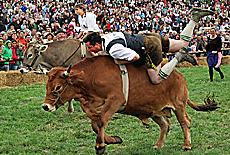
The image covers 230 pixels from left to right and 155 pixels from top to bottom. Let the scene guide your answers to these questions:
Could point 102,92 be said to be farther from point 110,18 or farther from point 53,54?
point 110,18

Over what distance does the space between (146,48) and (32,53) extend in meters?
4.06

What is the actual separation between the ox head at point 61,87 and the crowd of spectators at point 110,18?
984 cm

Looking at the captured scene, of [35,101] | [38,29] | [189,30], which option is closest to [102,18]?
[38,29]

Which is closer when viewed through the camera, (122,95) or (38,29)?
(122,95)

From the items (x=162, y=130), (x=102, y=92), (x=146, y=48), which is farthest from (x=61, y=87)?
(x=162, y=130)

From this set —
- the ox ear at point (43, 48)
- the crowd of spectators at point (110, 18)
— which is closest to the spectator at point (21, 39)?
the crowd of spectators at point (110, 18)

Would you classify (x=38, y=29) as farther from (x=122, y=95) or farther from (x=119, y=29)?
(x=122, y=95)

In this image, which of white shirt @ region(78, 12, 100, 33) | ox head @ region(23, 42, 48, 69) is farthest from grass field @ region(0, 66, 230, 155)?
white shirt @ region(78, 12, 100, 33)

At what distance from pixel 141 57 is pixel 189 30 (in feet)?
3.36

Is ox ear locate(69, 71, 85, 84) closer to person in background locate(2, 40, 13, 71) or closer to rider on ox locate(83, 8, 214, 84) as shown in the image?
rider on ox locate(83, 8, 214, 84)

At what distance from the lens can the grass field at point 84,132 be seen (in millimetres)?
5828

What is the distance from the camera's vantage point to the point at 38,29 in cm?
1894

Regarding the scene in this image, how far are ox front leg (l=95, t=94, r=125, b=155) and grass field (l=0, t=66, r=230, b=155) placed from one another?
1152 millimetres

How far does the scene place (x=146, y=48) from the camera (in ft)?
17.1
